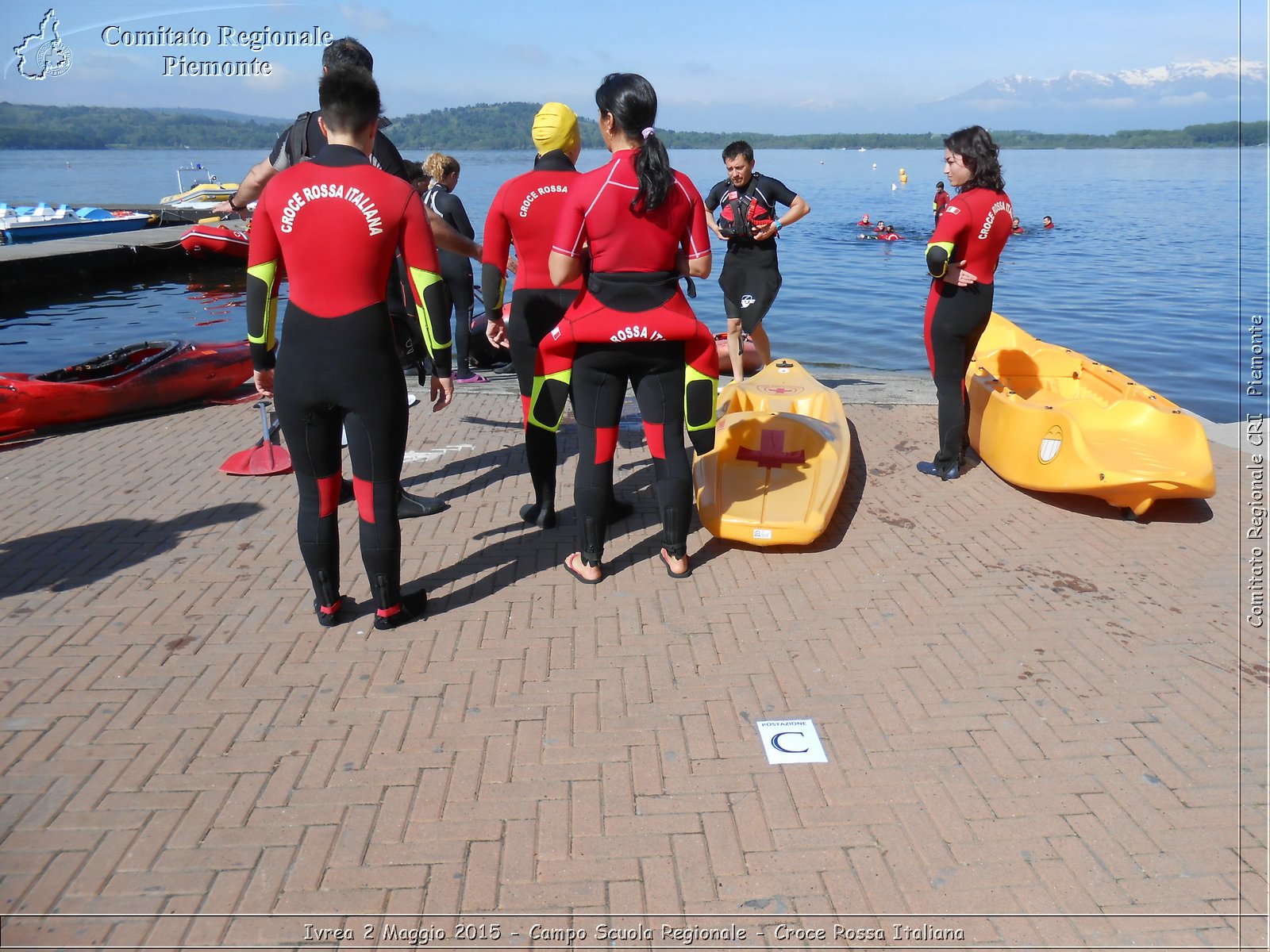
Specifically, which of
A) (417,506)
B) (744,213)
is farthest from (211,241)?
(417,506)

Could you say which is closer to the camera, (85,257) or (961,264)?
(961,264)

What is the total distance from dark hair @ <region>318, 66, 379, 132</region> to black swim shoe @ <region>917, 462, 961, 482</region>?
423 centimetres

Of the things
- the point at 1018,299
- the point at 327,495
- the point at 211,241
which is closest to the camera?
the point at 327,495

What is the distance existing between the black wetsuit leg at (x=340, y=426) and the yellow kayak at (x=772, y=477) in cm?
175

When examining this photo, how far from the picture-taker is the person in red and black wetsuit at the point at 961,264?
17.4 feet

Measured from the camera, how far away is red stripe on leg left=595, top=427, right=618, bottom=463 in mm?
4086

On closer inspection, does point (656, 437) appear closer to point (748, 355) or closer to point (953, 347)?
point (953, 347)

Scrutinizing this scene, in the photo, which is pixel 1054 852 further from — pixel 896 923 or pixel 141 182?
pixel 141 182

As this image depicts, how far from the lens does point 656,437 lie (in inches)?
163

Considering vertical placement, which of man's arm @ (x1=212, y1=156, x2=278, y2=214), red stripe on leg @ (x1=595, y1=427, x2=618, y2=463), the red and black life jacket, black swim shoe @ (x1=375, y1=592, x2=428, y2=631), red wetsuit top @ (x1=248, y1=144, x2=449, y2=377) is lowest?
black swim shoe @ (x1=375, y1=592, x2=428, y2=631)

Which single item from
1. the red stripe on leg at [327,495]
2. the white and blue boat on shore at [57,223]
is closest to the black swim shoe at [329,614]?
the red stripe on leg at [327,495]

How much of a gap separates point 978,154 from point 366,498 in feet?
13.8

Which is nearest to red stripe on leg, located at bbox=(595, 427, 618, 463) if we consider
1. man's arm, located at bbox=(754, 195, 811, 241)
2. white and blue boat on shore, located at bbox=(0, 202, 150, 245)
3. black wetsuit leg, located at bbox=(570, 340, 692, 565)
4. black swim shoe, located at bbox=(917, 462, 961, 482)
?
black wetsuit leg, located at bbox=(570, 340, 692, 565)

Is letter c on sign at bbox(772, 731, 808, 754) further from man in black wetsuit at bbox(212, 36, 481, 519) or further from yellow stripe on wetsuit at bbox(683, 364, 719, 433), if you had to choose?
man in black wetsuit at bbox(212, 36, 481, 519)
